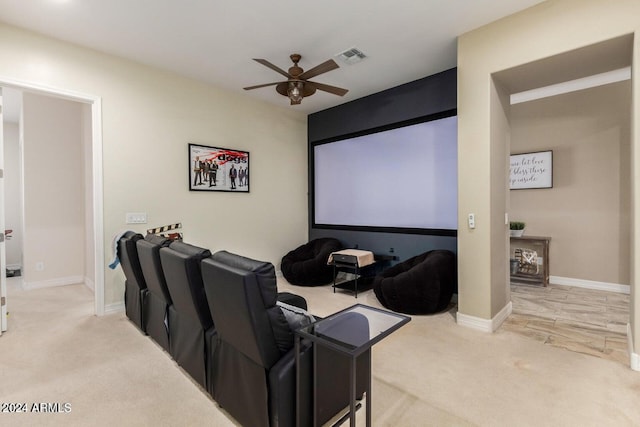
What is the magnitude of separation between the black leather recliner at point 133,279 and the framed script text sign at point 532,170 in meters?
5.42

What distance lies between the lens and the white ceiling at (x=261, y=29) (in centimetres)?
276

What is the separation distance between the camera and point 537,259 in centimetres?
487

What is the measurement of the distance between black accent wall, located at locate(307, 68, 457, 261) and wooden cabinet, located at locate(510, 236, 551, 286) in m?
1.72

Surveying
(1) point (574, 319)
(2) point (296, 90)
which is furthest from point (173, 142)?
(1) point (574, 319)

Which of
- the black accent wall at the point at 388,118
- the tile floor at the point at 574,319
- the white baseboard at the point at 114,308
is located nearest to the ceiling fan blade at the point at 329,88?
the black accent wall at the point at 388,118

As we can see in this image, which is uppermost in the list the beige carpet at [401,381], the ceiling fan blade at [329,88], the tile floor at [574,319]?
the ceiling fan blade at [329,88]

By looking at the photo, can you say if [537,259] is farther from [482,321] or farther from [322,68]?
[322,68]

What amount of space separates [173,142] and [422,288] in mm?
3621

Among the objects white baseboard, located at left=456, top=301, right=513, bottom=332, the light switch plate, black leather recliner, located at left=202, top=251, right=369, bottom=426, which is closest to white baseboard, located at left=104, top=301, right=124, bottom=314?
the light switch plate

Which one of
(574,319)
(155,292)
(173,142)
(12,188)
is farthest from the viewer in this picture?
(12,188)

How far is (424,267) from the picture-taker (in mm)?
3518

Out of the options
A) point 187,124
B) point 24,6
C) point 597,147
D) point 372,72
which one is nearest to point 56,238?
point 187,124

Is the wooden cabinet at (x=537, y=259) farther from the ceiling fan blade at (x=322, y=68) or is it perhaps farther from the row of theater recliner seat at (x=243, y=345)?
the row of theater recliner seat at (x=243, y=345)

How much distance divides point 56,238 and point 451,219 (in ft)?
19.5
